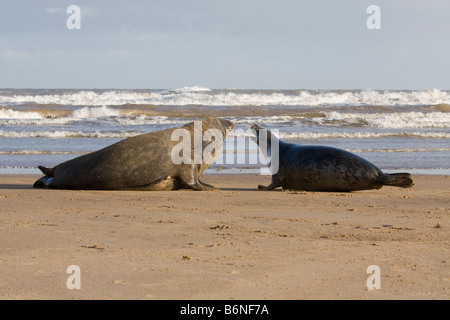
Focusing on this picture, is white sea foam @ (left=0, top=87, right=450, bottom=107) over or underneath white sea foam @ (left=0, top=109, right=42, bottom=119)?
over

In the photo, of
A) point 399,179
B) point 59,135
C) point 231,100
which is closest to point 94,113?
point 59,135

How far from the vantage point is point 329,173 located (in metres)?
8.87

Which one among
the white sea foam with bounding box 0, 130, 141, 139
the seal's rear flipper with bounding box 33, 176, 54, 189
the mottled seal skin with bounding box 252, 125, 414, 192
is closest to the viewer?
the mottled seal skin with bounding box 252, 125, 414, 192

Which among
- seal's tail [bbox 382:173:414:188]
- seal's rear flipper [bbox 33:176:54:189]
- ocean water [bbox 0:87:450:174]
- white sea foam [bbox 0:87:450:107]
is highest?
white sea foam [bbox 0:87:450:107]

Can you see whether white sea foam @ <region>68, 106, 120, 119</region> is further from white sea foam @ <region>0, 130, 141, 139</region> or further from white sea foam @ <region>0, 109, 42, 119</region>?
white sea foam @ <region>0, 130, 141, 139</region>

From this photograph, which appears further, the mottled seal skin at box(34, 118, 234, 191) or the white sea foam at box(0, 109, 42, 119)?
the white sea foam at box(0, 109, 42, 119)

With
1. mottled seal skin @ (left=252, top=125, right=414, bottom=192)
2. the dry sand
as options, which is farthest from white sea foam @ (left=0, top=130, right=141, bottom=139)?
the dry sand

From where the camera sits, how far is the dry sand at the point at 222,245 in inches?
149

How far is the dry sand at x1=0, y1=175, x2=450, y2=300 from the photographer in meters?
3.80

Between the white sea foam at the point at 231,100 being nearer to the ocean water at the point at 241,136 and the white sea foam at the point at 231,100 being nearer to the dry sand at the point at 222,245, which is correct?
the ocean water at the point at 241,136

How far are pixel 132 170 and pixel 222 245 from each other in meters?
3.96

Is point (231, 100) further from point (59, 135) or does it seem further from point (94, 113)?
point (59, 135)

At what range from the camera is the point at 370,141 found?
58.8ft

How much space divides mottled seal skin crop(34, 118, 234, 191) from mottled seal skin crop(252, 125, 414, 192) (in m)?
1.14
